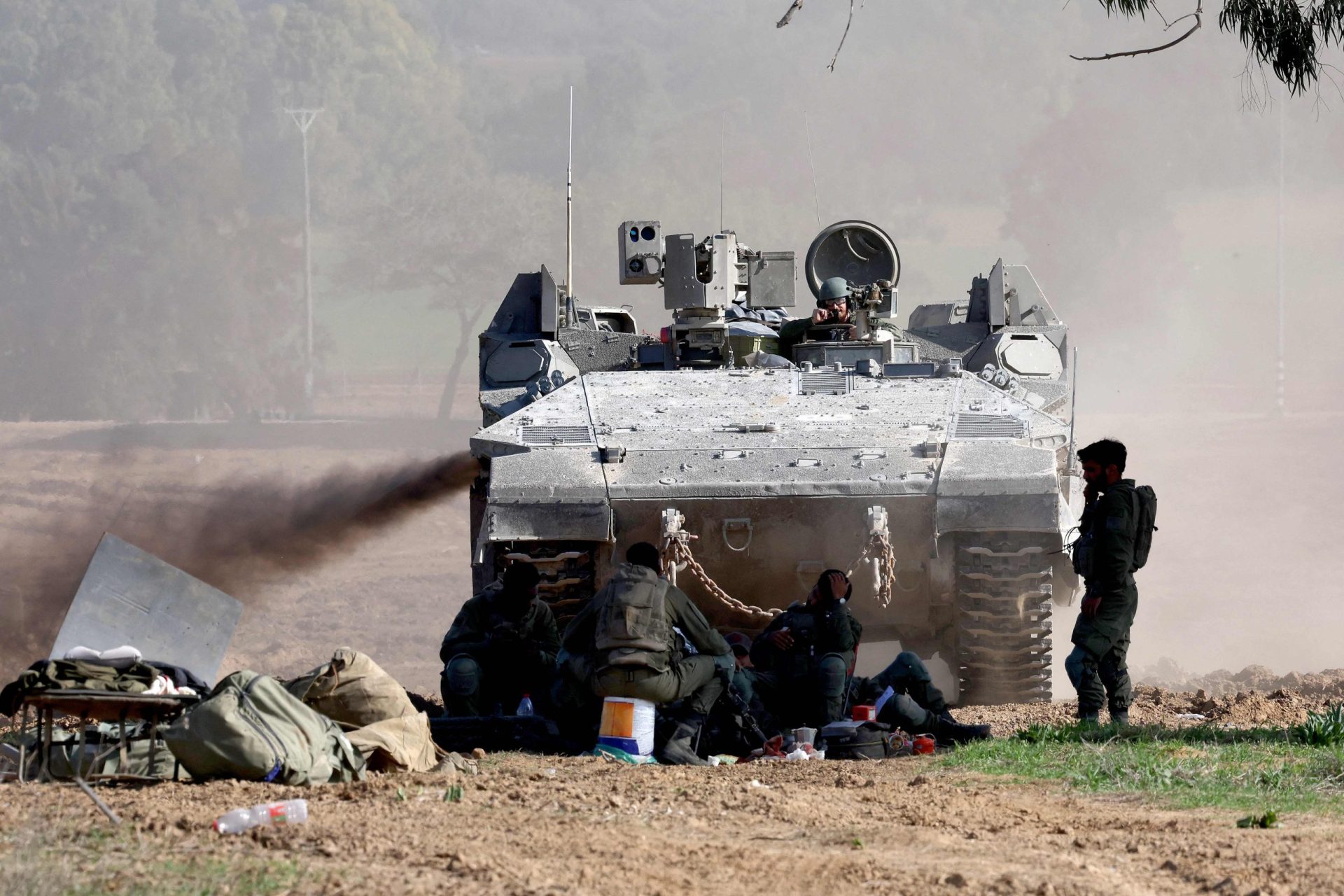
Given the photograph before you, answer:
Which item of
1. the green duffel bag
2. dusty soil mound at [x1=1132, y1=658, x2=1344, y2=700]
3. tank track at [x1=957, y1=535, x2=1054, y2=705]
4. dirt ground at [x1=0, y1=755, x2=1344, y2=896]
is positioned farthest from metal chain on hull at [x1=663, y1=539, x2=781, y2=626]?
the green duffel bag

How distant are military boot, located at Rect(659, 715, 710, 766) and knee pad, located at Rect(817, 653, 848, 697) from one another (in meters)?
0.78

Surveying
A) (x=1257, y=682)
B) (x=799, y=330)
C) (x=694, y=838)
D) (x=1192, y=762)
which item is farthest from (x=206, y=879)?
(x=1257, y=682)

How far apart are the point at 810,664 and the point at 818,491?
1.18m

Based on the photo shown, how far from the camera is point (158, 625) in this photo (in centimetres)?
842

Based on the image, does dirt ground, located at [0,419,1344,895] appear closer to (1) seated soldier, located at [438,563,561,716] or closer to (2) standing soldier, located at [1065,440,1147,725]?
(2) standing soldier, located at [1065,440,1147,725]

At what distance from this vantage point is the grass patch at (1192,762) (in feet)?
22.7

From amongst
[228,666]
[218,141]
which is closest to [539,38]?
[218,141]

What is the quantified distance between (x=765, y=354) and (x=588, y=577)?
9.21 ft

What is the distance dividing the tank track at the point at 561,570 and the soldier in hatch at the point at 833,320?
309 centimetres

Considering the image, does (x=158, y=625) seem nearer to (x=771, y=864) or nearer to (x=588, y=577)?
(x=588, y=577)

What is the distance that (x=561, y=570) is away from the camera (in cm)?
1048

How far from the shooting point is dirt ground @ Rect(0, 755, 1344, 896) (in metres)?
5.17

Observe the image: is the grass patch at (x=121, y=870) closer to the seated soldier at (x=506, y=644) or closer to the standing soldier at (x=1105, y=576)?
the seated soldier at (x=506, y=644)

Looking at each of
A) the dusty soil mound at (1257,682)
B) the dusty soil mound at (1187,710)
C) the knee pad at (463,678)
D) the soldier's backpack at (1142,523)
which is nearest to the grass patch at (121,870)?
the knee pad at (463,678)
